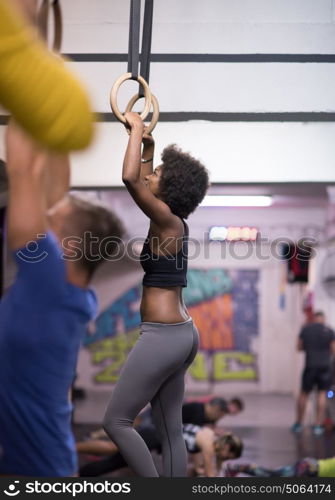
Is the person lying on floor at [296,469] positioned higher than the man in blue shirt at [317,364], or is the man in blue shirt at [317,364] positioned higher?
the man in blue shirt at [317,364]

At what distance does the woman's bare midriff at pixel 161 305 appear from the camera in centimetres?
185

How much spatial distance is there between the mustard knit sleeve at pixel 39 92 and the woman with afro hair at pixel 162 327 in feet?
2.82

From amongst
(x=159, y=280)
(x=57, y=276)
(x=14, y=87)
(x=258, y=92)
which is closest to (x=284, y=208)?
(x=258, y=92)

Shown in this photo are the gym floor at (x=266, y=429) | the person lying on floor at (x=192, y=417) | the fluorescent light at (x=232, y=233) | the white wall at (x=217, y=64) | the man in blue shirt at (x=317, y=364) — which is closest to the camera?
the white wall at (x=217, y=64)

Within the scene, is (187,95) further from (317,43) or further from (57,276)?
(57,276)

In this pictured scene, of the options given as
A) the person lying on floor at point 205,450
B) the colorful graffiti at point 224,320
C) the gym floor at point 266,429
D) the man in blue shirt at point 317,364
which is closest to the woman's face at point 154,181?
the person lying on floor at point 205,450

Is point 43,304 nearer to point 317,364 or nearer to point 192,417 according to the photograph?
point 192,417

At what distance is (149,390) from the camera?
1798 millimetres

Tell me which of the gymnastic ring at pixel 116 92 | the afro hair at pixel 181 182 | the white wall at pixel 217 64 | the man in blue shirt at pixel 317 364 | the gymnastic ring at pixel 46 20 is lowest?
the man in blue shirt at pixel 317 364

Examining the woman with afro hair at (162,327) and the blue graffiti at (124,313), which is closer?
the woman with afro hair at (162,327)

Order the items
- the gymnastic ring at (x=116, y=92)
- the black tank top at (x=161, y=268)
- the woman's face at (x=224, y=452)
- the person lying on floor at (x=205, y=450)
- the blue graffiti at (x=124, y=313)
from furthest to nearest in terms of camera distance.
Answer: the blue graffiti at (x=124, y=313) → the woman's face at (x=224, y=452) → the person lying on floor at (x=205, y=450) → the black tank top at (x=161, y=268) → the gymnastic ring at (x=116, y=92)

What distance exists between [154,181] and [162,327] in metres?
0.40

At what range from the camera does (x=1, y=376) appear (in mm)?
1174

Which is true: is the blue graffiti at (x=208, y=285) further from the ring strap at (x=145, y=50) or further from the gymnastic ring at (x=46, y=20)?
the gymnastic ring at (x=46, y=20)
